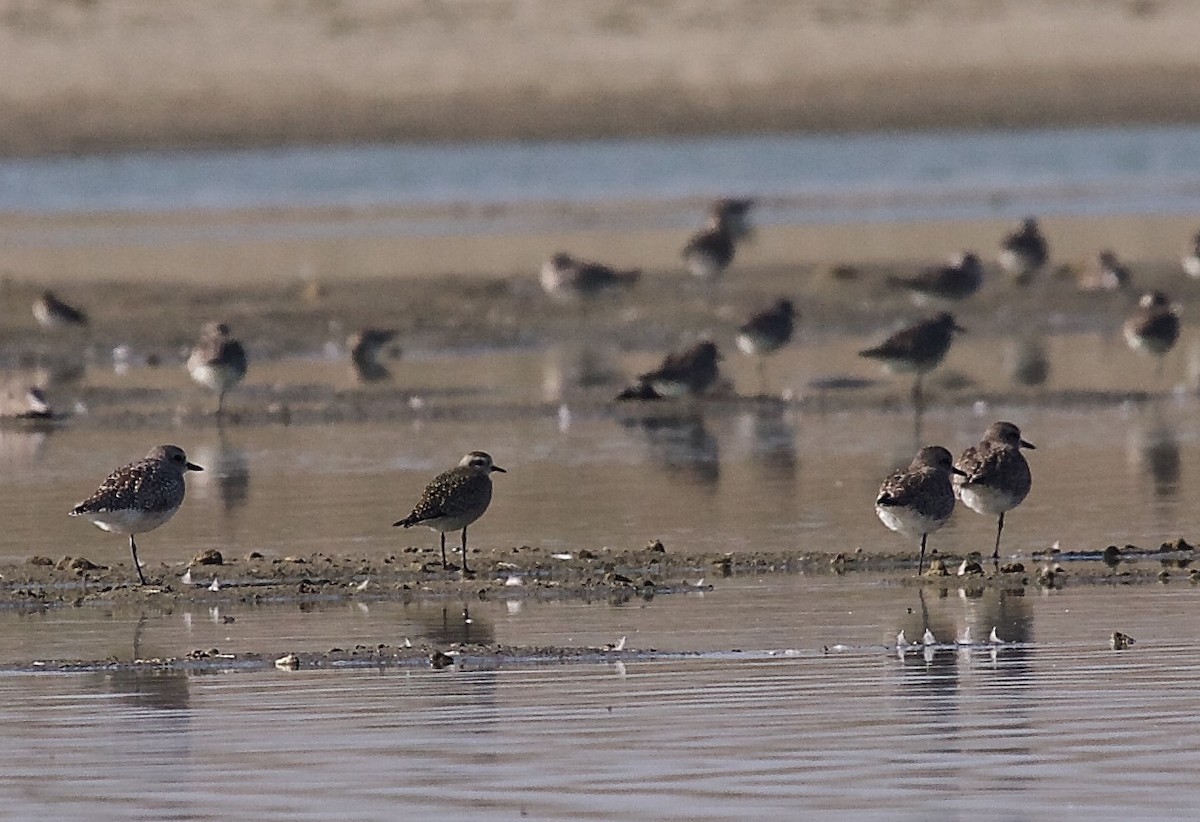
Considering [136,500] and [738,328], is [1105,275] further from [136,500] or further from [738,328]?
[136,500]

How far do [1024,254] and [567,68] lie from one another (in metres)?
30.3

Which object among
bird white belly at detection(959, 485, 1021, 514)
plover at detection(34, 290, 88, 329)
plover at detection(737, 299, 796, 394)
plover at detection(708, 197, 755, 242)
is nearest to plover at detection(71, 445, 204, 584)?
bird white belly at detection(959, 485, 1021, 514)

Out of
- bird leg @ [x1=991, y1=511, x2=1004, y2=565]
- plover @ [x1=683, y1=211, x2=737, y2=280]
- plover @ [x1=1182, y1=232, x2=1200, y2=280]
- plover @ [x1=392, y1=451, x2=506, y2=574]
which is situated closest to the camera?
bird leg @ [x1=991, y1=511, x2=1004, y2=565]

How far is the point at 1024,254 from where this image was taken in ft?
105

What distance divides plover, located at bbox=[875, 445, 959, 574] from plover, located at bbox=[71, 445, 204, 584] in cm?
403

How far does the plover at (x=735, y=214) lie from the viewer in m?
37.9

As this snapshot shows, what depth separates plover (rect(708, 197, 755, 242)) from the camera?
3791 centimetres

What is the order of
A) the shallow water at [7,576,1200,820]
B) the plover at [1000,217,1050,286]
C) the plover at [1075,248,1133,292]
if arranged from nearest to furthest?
the shallow water at [7,576,1200,820] → the plover at [1075,248,1133,292] → the plover at [1000,217,1050,286]

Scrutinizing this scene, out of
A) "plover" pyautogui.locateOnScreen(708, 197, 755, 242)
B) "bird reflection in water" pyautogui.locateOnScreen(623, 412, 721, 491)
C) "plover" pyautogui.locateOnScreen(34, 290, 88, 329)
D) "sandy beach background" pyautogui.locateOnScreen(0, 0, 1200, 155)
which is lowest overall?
"bird reflection in water" pyautogui.locateOnScreen(623, 412, 721, 491)

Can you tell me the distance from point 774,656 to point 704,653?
35cm

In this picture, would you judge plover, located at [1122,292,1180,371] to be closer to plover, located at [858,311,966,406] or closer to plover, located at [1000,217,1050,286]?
plover, located at [858,311,966,406]

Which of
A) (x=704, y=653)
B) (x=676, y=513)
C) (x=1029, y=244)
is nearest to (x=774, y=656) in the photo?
(x=704, y=653)

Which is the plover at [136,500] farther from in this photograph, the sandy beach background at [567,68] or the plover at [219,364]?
the sandy beach background at [567,68]

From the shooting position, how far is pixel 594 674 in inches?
469
